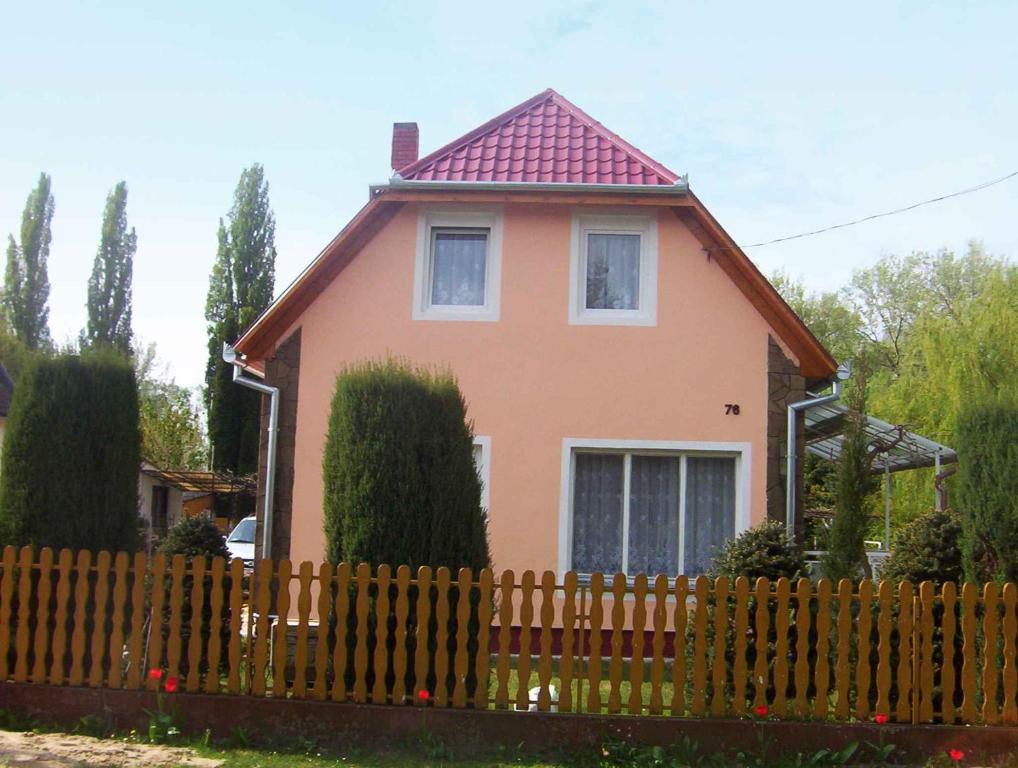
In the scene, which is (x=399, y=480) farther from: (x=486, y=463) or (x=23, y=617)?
(x=486, y=463)

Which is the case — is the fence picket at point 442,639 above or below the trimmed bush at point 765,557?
below

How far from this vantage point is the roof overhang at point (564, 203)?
41.1 ft

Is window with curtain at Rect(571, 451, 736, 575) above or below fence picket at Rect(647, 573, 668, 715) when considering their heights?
above

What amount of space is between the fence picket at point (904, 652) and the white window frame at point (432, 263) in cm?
626

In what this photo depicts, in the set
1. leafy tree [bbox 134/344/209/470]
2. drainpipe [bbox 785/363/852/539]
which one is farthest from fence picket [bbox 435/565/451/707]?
leafy tree [bbox 134/344/209/470]

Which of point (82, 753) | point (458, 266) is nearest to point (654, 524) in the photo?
point (458, 266)

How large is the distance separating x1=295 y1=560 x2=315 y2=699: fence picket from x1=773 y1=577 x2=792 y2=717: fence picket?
340 cm

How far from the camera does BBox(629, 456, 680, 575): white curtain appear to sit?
41.4ft

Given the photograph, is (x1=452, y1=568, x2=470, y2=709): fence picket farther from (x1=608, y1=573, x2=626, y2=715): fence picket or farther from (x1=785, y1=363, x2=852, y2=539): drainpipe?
(x1=785, y1=363, x2=852, y2=539): drainpipe

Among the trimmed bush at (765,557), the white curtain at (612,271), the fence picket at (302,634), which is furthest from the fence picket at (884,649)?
the white curtain at (612,271)

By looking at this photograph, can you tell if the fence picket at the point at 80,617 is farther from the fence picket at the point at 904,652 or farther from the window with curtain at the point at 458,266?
the fence picket at the point at 904,652

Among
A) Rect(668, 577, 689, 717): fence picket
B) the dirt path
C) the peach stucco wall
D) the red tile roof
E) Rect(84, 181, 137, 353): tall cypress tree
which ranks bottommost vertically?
the dirt path

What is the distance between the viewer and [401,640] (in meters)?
8.10

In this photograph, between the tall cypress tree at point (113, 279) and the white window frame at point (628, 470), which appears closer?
the white window frame at point (628, 470)
